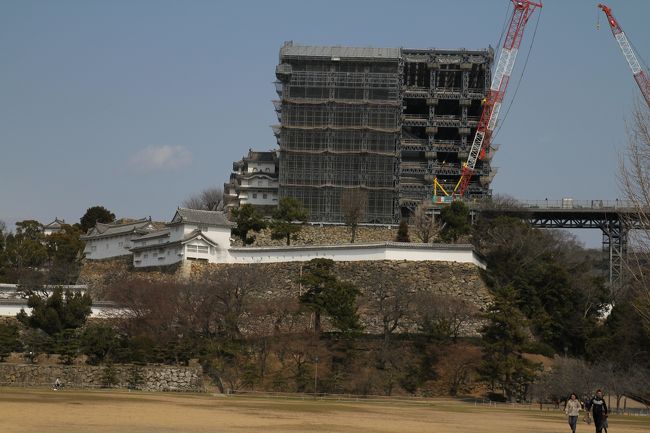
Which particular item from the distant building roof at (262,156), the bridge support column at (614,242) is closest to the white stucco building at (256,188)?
the distant building roof at (262,156)

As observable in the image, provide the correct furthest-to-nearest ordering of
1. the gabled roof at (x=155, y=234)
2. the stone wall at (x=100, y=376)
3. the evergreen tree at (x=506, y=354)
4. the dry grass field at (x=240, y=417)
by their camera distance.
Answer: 1. the gabled roof at (x=155, y=234)
2. the evergreen tree at (x=506, y=354)
3. the stone wall at (x=100, y=376)
4. the dry grass field at (x=240, y=417)

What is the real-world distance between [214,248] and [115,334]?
15067 mm

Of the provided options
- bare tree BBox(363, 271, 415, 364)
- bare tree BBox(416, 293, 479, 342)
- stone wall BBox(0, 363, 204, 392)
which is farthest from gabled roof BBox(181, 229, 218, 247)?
stone wall BBox(0, 363, 204, 392)

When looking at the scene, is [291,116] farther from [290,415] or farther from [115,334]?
[290,415]

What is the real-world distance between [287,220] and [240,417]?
45120 millimetres

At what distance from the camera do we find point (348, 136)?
85.9 m

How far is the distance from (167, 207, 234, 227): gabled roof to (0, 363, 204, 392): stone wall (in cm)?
1886

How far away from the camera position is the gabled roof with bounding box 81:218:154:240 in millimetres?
72000

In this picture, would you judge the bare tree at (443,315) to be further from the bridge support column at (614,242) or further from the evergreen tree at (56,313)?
the bridge support column at (614,242)

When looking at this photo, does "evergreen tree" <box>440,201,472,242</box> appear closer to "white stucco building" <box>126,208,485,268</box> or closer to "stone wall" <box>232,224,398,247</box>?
"stone wall" <box>232,224,398,247</box>

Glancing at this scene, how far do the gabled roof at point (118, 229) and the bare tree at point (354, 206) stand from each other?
14.1m

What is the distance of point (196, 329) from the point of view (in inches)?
2115

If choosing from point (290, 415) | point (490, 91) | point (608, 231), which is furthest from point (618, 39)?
point (290, 415)

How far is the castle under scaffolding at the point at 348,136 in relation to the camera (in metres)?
85.3
